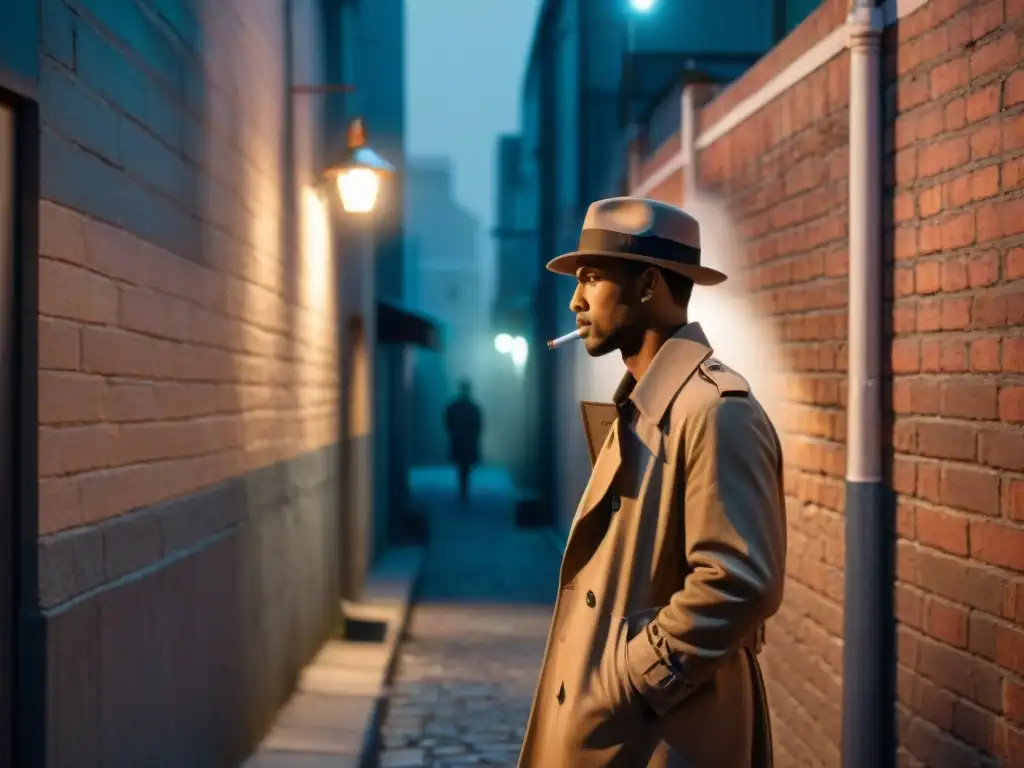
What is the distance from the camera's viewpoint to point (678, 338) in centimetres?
267

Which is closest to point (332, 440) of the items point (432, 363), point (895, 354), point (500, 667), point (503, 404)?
point (500, 667)

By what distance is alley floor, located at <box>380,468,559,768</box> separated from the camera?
20.7ft

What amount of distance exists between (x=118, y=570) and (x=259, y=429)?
2310 millimetres

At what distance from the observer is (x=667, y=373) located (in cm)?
261

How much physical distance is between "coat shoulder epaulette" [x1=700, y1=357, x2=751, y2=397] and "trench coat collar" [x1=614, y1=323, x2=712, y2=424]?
1.1 inches

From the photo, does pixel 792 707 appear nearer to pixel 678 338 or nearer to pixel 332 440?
pixel 678 338

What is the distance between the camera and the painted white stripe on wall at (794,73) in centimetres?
360

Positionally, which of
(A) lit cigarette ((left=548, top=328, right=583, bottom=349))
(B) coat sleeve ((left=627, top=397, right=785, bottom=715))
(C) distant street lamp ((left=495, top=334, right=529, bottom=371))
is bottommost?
(B) coat sleeve ((left=627, top=397, right=785, bottom=715))

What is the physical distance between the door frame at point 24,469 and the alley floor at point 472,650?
3.36 meters

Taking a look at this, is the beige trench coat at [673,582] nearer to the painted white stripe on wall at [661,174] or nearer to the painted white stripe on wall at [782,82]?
the painted white stripe on wall at [782,82]

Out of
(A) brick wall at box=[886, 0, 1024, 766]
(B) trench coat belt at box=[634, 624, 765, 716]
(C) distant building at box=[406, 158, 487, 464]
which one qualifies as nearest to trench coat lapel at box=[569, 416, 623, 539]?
(B) trench coat belt at box=[634, 624, 765, 716]

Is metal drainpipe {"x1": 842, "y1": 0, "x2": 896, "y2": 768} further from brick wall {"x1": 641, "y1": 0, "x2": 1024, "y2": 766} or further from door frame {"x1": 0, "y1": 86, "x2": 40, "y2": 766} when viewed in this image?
door frame {"x1": 0, "y1": 86, "x2": 40, "y2": 766}

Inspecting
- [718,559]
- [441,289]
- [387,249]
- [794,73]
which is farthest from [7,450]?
[441,289]

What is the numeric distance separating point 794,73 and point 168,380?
2688 millimetres
